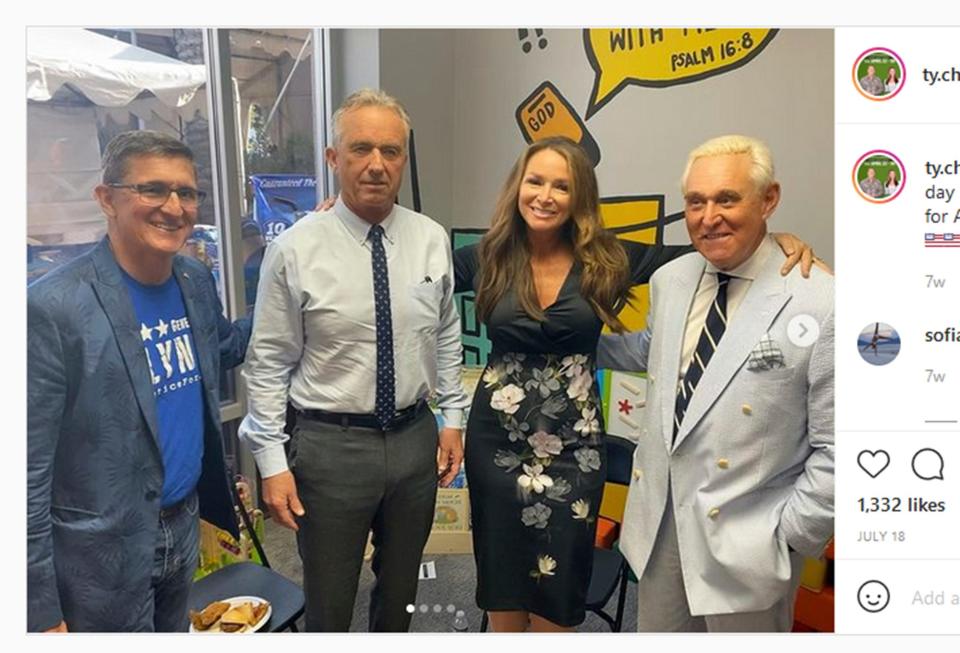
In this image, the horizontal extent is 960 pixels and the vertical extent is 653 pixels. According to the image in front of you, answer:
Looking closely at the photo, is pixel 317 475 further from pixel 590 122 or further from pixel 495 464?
pixel 590 122

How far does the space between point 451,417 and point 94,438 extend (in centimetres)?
56

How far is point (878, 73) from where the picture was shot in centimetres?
95

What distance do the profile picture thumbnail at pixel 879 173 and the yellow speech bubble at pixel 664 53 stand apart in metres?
0.23

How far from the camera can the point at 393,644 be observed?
41.8 inches

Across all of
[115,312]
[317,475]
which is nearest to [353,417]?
[317,475]

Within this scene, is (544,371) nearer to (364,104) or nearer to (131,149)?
(364,104)

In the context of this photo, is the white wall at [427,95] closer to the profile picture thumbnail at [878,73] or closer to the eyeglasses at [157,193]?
the eyeglasses at [157,193]

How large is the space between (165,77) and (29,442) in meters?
0.56

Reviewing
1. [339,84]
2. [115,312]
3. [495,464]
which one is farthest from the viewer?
[495,464]

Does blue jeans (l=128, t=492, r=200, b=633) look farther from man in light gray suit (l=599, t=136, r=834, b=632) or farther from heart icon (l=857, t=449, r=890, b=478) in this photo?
heart icon (l=857, t=449, r=890, b=478)

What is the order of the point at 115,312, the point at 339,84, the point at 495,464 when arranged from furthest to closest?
the point at 495,464, the point at 339,84, the point at 115,312

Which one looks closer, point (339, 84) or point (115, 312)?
point (115, 312)

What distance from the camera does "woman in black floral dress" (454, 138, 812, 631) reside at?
1136mm

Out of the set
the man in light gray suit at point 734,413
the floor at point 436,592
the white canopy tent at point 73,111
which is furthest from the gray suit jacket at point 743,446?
the white canopy tent at point 73,111
